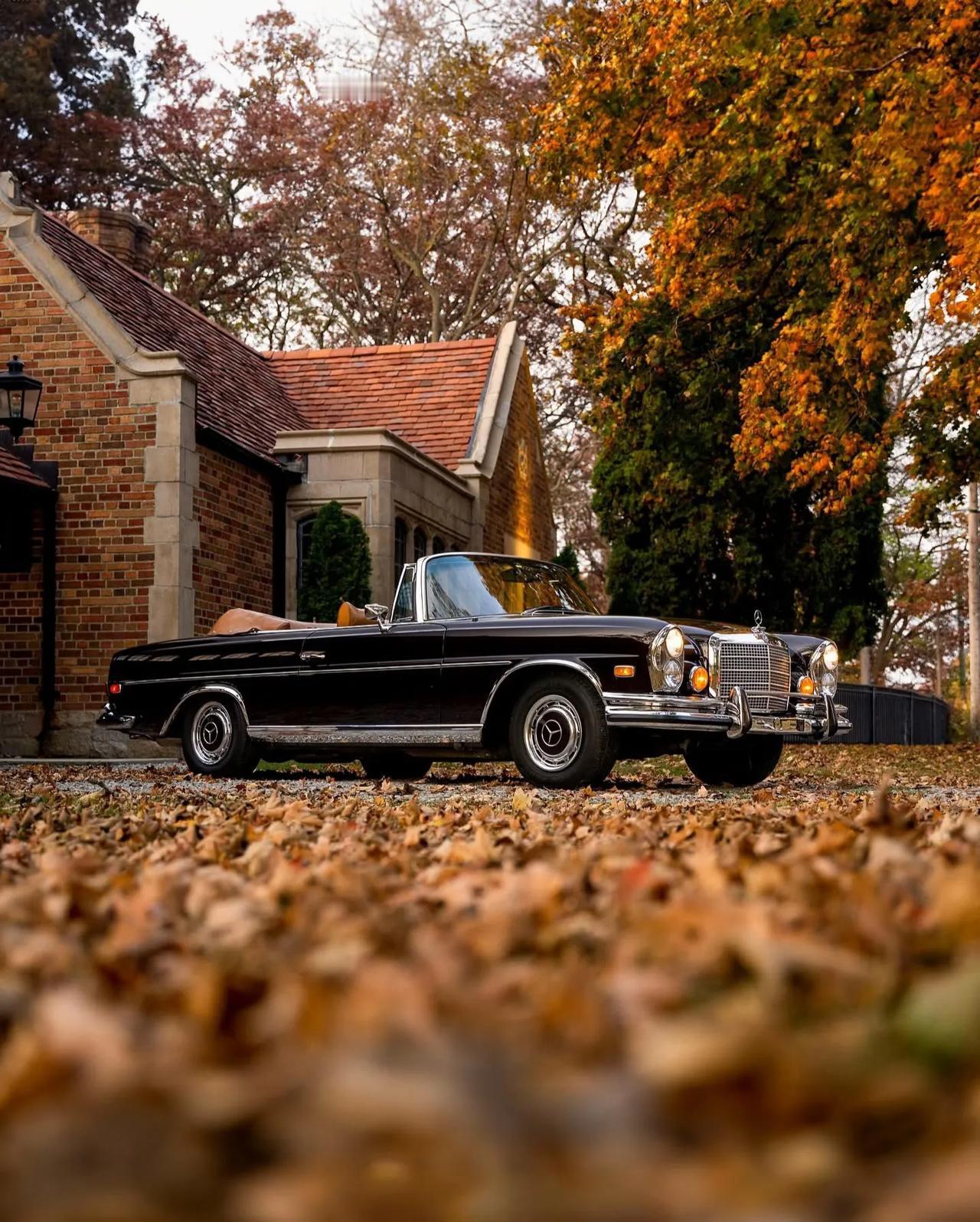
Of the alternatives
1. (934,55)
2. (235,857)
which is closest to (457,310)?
(934,55)

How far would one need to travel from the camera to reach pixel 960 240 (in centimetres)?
1357

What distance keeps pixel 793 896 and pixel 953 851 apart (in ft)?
3.95

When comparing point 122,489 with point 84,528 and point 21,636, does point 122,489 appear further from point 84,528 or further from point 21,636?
point 21,636

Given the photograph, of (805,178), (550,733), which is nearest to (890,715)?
(805,178)

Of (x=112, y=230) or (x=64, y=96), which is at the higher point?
(x=64, y=96)

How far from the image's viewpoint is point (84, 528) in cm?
1794

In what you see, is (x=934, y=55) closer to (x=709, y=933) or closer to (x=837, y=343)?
(x=837, y=343)

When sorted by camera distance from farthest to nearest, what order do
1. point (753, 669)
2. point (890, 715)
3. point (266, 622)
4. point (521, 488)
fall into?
point (890, 715)
point (521, 488)
point (266, 622)
point (753, 669)

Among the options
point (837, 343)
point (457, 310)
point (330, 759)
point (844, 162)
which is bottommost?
point (330, 759)

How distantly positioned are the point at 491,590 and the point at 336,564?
9.36 meters

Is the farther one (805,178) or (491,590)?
(805,178)

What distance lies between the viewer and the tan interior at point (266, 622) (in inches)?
444

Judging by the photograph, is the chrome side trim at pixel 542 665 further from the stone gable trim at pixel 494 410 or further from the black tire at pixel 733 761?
the stone gable trim at pixel 494 410

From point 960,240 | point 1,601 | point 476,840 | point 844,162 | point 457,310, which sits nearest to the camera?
point 476,840
